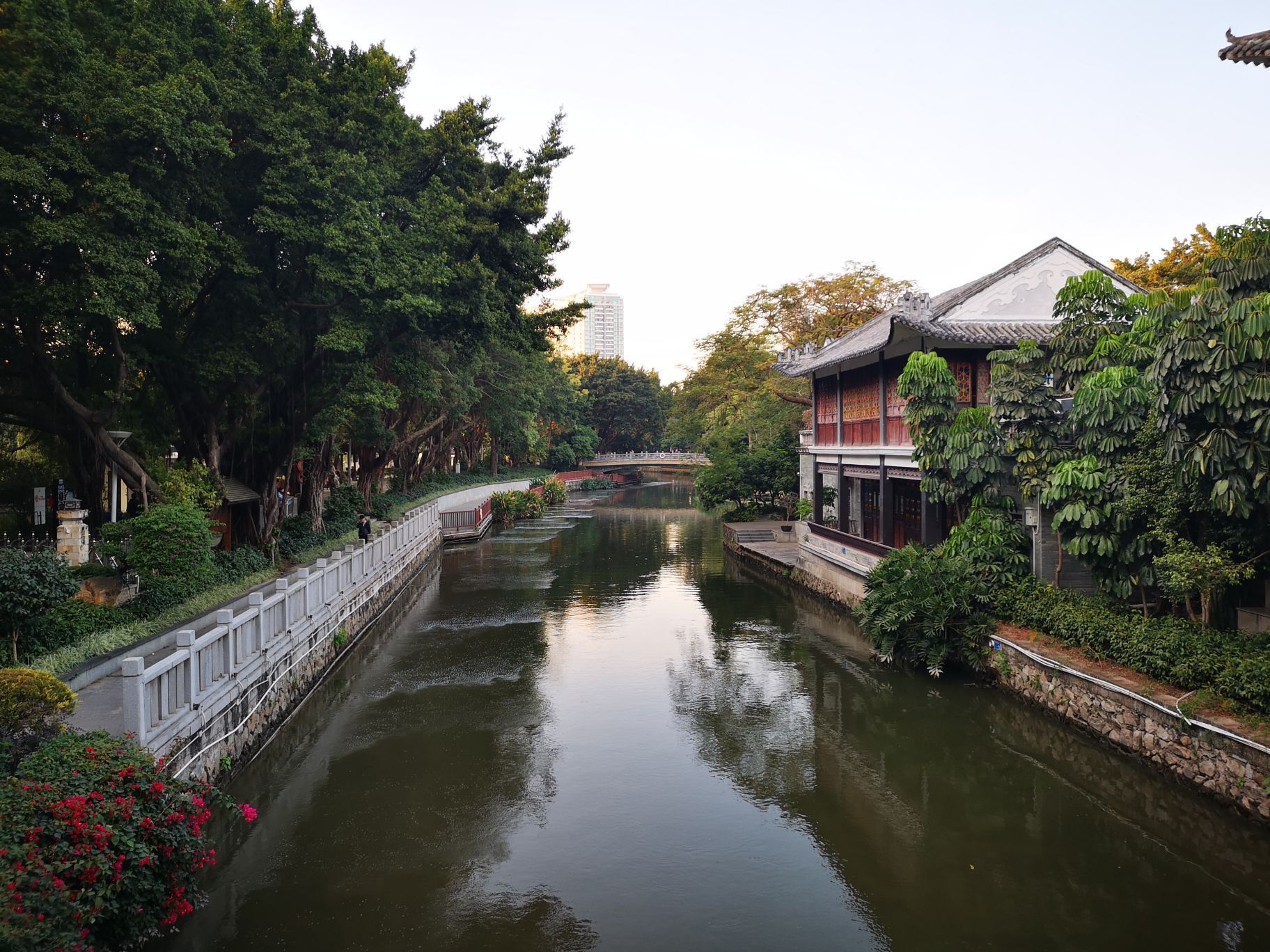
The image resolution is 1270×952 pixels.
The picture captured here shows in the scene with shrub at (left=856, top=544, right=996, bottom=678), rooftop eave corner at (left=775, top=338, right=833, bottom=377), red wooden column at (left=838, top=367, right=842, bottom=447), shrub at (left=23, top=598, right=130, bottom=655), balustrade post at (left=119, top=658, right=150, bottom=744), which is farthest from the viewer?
rooftop eave corner at (left=775, top=338, right=833, bottom=377)

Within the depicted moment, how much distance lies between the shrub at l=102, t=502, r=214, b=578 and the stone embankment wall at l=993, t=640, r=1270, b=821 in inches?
548

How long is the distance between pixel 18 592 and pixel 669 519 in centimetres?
3823

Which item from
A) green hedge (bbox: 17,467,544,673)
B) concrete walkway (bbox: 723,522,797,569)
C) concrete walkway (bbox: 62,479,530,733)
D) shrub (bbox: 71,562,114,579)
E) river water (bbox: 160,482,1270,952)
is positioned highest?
shrub (bbox: 71,562,114,579)

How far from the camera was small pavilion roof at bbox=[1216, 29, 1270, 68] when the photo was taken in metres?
8.30

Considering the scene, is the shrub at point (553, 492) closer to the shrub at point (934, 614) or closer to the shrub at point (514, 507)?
the shrub at point (514, 507)

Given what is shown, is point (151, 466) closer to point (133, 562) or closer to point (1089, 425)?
point (133, 562)

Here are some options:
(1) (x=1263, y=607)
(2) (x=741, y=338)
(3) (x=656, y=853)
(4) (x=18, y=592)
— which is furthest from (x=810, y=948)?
(2) (x=741, y=338)

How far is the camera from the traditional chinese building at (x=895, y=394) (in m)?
18.1

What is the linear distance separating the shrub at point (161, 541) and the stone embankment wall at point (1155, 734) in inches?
548

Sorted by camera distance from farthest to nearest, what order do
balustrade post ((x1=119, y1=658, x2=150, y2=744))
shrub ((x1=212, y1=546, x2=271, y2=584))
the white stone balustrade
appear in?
1. shrub ((x1=212, y1=546, x2=271, y2=584))
2. the white stone balustrade
3. balustrade post ((x1=119, y1=658, x2=150, y2=744))

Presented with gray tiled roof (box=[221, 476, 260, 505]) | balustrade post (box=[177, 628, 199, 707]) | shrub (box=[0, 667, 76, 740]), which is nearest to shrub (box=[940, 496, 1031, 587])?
balustrade post (box=[177, 628, 199, 707])

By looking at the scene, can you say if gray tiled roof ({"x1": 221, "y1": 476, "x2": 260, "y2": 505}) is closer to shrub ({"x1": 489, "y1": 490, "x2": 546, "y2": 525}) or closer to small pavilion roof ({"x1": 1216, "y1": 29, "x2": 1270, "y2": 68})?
small pavilion roof ({"x1": 1216, "y1": 29, "x2": 1270, "y2": 68})

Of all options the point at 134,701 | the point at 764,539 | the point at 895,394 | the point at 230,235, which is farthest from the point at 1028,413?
the point at 764,539

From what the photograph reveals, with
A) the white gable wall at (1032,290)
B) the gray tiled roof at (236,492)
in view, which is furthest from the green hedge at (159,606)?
the white gable wall at (1032,290)
